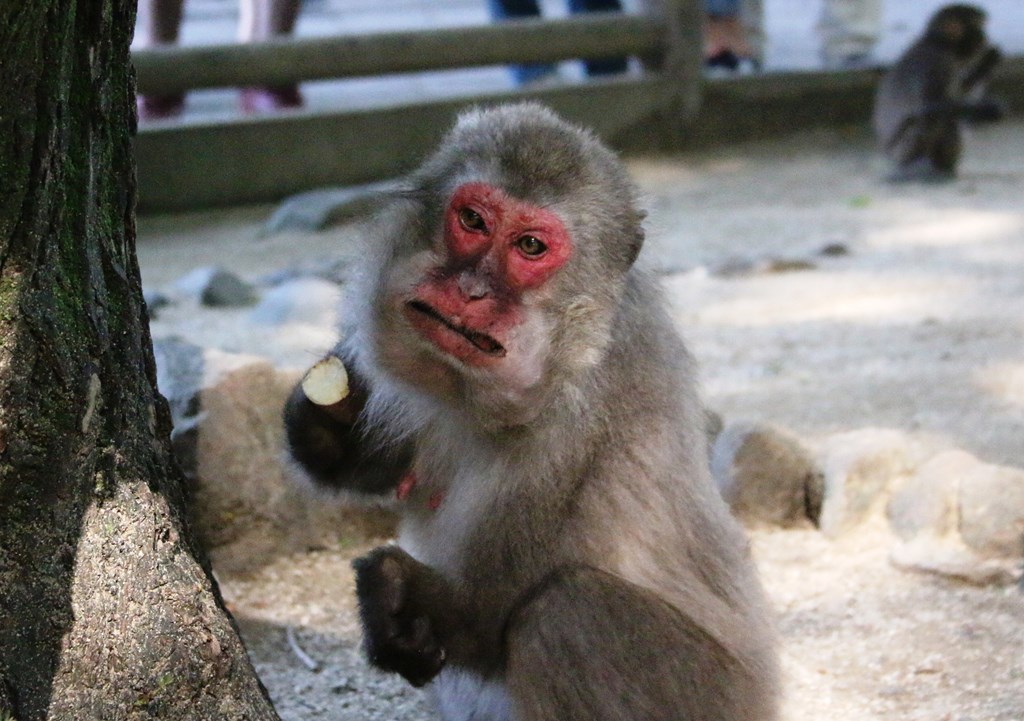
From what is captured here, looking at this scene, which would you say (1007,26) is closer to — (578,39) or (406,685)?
(578,39)

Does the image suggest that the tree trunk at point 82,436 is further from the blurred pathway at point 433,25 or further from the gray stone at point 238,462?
the blurred pathway at point 433,25

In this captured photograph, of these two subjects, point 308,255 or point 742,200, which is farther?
point 742,200

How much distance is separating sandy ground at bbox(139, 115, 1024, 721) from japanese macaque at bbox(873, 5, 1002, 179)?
305 millimetres

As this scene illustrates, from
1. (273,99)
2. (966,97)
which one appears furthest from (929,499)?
(966,97)

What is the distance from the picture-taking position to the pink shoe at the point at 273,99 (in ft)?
31.8

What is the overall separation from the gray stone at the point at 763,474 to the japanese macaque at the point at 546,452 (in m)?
1.28

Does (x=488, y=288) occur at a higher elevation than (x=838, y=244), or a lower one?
higher

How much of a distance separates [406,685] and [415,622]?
0.91 meters

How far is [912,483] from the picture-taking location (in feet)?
13.9

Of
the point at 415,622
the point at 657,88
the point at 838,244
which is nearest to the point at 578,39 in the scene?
the point at 657,88

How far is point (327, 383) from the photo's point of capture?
3.14 metres

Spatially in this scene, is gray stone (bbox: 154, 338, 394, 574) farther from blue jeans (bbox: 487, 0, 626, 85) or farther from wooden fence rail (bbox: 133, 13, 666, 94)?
blue jeans (bbox: 487, 0, 626, 85)

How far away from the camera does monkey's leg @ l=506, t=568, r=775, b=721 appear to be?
8.57 feet

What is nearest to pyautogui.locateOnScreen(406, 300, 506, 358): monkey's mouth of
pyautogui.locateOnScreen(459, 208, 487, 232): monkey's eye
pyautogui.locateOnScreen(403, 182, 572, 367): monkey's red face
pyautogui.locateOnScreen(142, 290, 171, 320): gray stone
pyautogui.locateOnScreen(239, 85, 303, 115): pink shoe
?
pyautogui.locateOnScreen(403, 182, 572, 367): monkey's red face
